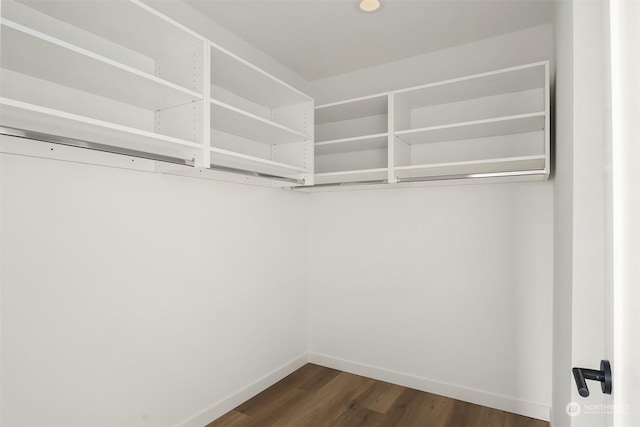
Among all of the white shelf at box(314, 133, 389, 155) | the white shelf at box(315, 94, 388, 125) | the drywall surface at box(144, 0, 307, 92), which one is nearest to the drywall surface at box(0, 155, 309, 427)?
the white shelf at box(314, 133, 389, 155)

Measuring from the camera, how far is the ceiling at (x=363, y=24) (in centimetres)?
229

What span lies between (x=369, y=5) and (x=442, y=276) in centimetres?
196

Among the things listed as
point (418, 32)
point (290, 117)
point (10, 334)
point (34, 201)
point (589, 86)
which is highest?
point (418, 32)

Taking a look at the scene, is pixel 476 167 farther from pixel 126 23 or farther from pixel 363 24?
pixel 126 23

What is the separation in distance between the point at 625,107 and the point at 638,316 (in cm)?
41

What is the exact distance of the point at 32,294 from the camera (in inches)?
62.9

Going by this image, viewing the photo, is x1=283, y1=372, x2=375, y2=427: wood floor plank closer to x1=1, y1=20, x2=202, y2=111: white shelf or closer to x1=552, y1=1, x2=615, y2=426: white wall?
x1=552, y1=1, x2=615, y2=426: white wall

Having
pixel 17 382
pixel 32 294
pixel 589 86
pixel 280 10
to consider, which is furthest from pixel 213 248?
pixel 589 86

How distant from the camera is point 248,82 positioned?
2428 mm

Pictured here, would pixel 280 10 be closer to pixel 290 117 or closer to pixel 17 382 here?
pixel 290 117

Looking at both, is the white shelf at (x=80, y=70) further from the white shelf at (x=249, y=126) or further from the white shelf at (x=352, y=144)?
the white shelf at (x=352, y=144)

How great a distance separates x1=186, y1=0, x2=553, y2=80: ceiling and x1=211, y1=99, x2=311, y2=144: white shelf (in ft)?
2.22

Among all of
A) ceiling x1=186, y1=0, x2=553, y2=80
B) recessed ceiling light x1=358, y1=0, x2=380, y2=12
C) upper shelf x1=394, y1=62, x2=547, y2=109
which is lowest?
upper shelf x1=394, y1=62, x2=547, y2=109

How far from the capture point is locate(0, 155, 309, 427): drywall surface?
5.17 feet
